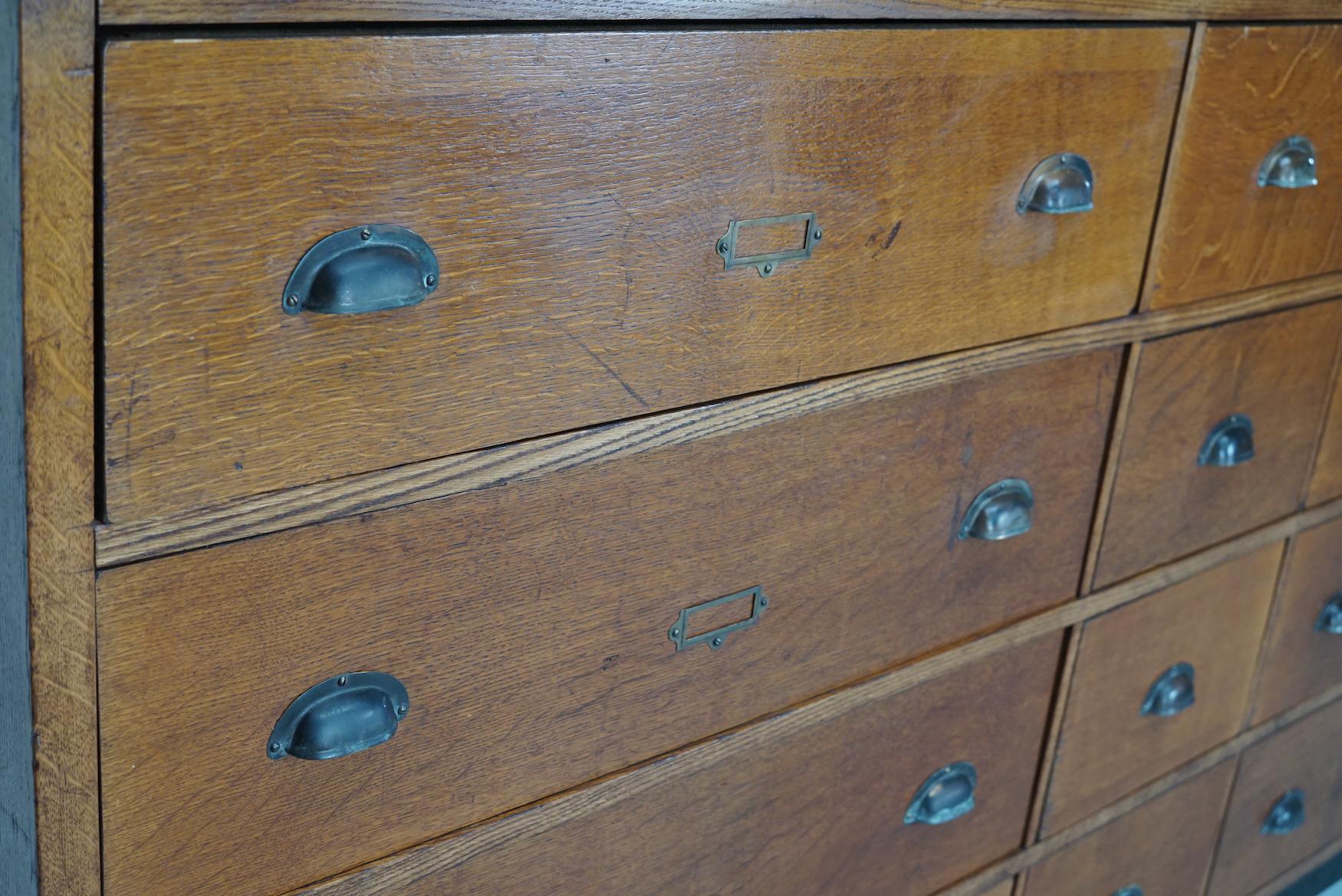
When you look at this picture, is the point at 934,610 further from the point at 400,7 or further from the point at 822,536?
the point at 400,7

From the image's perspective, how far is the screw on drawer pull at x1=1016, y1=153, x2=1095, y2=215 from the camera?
3.01 feet

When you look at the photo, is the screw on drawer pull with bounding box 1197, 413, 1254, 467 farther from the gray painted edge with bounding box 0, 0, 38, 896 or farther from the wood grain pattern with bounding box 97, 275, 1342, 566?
the gray painted edge with bounding box 0, 0, 38, 896

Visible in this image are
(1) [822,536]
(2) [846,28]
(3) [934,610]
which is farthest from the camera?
(3) [934,610]

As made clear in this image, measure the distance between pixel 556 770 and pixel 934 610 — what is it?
0.33m

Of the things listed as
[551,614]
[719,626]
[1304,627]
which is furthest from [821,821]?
[1304,627]

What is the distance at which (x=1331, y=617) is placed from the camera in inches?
57.6

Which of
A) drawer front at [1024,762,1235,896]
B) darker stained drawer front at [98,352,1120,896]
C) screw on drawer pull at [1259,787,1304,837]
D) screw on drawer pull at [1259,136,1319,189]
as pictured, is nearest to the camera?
darker stained drawer front at [98,352,1120,896]

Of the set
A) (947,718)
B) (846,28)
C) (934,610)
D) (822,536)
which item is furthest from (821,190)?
(947,718)

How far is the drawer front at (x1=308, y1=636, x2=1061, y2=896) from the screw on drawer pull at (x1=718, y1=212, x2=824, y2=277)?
0.34m

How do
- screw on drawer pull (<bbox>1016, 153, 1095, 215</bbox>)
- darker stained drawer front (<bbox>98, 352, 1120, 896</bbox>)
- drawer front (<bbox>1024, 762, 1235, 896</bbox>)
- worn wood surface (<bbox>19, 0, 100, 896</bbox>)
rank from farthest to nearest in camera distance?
1. drawer front (<bbox>1024, 762, 1235, 896</bbox>)
2. screw on drawer pull (<bbox>1016, 153, 1095, 215</bbox>)
3. darker stained drawer front (<bbox>98, 352, 1120, 896</bbox>)
4. worn wood surface (<bbox>19, 0, 100, 896</bbox>)

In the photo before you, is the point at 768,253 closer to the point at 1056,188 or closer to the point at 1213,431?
the point at 1056,188

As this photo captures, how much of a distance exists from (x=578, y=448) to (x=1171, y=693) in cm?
77

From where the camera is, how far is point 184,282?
59cm

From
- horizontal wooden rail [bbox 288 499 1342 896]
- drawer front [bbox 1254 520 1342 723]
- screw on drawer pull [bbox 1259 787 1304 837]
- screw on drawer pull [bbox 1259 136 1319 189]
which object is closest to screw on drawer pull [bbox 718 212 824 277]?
horizontal wooden rail [bbox 288 499 1342 896]
